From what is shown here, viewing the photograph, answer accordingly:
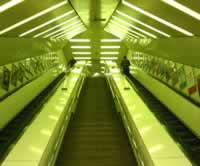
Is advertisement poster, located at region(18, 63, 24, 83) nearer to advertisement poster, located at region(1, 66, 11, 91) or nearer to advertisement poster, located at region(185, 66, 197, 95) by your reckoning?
advertisement poster, located at region(1, 66, 11, 91)

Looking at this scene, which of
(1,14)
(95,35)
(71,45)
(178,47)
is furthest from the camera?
(71,45)

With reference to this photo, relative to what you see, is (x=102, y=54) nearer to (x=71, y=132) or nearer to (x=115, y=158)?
(x=71, y=132)

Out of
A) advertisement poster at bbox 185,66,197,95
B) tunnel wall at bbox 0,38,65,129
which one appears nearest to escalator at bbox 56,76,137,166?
tunnel wall at bbox 0,38,65,129

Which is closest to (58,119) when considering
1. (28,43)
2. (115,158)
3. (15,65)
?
(115,158)

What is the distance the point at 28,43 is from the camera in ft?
31.8

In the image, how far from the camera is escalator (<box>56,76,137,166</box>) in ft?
17.7

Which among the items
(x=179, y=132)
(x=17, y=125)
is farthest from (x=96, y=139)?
(x=17, y=125)

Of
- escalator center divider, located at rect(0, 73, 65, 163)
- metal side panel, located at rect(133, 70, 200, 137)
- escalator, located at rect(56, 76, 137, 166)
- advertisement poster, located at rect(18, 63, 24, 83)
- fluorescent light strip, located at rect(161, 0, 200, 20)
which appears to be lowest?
escalator, located at rect(56, 76, 137, 166)

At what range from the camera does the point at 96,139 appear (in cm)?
652

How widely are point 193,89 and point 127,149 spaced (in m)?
1.81

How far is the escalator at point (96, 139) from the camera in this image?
5.39 meters

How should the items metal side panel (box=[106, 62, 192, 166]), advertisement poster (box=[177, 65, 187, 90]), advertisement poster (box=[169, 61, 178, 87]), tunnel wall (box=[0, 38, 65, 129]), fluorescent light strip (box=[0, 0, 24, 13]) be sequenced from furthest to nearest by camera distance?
1. advertisement poster (box=[169, 61, 178, 87])
2. advertisement poster (box=[177, 65, 187, 90])
3. tunnel wall (box=[0, 38, 65, 129])
4. fluorescent light strip (box=[0, 0, 24, 13])
5. metal side panel (box=[106, 62, 192, 166])

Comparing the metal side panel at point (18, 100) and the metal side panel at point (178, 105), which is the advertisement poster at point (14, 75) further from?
the metal side panel at point (178, 105)

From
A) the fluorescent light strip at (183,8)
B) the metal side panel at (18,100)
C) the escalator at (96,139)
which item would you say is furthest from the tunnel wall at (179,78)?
the metal side panel at (18,100)
